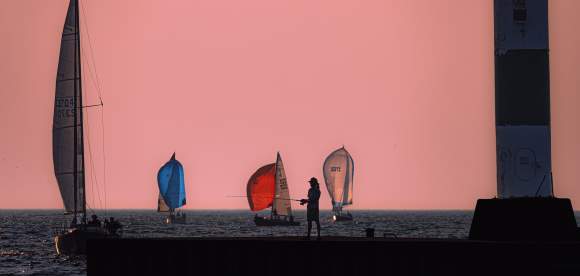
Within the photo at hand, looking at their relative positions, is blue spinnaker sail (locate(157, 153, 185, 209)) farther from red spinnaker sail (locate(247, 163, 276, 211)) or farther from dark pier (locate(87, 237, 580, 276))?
dark pier (locate(87, 237, 580, 276))

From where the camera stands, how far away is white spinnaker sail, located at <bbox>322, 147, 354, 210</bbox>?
146 m

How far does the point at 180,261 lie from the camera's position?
3397 cm

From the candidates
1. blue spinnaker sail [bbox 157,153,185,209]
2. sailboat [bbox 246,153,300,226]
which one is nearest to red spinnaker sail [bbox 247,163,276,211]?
sailboat [bbox 246,153,300,226]

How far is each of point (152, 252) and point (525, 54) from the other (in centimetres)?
1078

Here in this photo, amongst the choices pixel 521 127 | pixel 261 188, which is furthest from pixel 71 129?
pixel 261 188

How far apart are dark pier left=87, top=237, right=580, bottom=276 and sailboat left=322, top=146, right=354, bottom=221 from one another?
111336 mm

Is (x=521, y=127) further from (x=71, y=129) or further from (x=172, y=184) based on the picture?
(x=172, y=184)

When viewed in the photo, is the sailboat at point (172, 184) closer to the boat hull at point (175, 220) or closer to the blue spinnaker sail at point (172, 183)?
the blue spinnaker sail at point (172, 183)

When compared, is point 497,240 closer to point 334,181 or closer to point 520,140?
point 520,140

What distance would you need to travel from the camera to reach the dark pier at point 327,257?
32469 millimetres

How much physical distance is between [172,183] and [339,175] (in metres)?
18.1

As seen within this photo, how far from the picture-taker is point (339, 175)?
149 meters

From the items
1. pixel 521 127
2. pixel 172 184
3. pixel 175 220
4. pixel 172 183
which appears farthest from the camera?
pixel 175 220

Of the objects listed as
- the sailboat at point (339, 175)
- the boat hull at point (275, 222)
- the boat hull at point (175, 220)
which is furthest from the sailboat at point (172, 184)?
the sailboat at point (339, 175)
